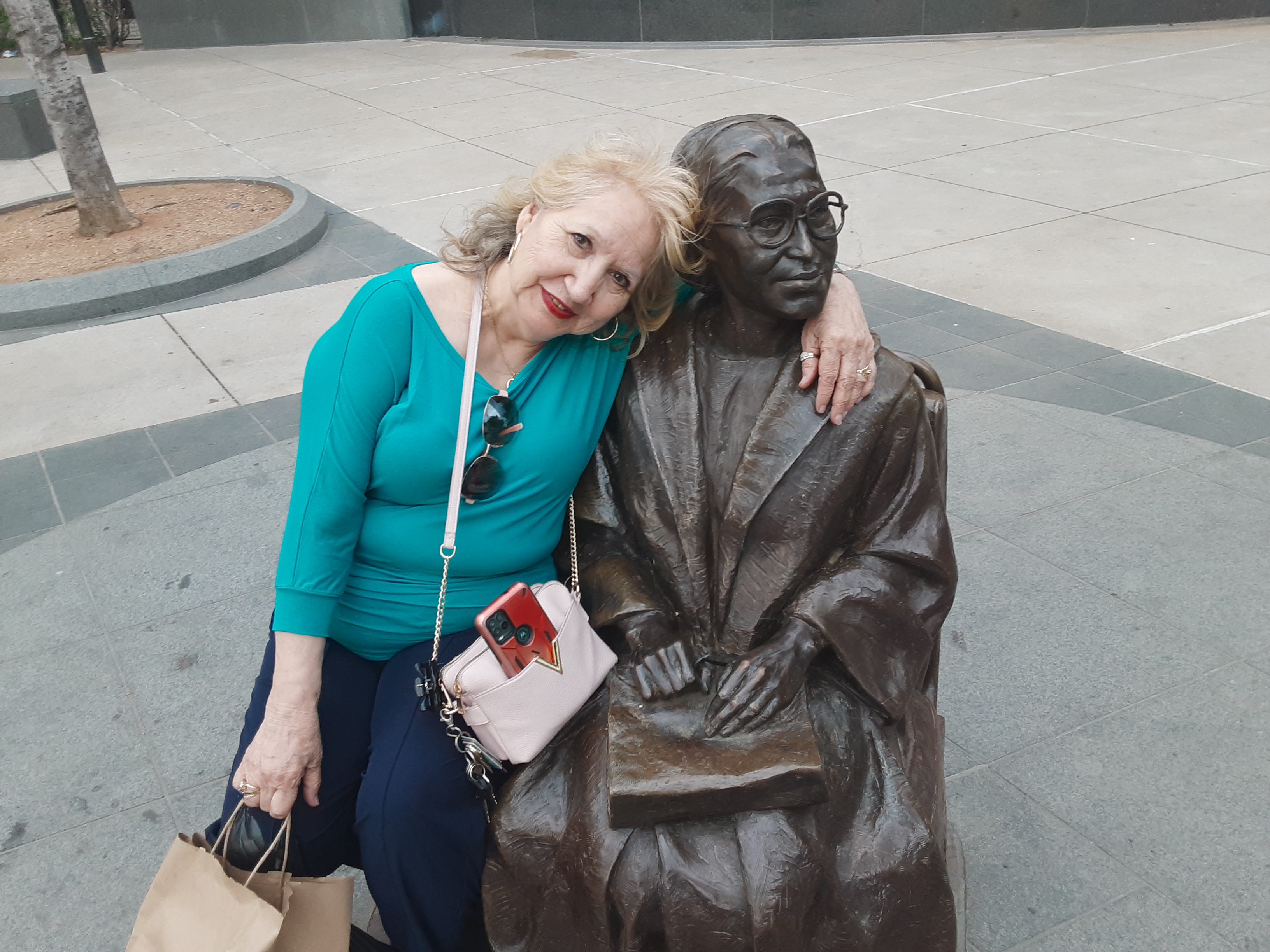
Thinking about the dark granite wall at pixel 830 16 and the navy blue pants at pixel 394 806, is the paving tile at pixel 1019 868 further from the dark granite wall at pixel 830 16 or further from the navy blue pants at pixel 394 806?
the dark granite wall at pixel 830 16

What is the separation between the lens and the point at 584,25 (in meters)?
15.6

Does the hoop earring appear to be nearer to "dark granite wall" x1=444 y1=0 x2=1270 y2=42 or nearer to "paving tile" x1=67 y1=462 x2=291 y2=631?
"paving tile" x1=67 y1=462 x2=291 y2=631

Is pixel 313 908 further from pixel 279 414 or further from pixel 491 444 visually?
pixel 279 414

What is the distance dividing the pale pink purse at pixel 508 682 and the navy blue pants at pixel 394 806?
8cm

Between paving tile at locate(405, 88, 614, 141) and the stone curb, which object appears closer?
the stone curb

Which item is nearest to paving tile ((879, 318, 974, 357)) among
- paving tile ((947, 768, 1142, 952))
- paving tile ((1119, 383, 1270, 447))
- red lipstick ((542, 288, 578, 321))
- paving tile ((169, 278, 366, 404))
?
paving tile ((1119, 383, 1270, 447))

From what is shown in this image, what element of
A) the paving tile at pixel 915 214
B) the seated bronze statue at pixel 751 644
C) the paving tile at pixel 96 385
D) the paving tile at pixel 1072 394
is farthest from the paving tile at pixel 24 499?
the paving tile at pixel 915 214

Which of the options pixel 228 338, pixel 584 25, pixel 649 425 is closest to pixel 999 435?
pixel 649 425

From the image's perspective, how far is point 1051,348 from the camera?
5562mm

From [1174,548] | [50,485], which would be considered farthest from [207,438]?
[1174,548]

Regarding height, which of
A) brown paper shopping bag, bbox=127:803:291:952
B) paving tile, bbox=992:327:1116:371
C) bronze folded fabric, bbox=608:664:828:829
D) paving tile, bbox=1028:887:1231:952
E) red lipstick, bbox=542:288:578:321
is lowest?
paving tile, bbox=992:327:1116:371

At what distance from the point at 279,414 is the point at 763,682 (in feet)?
12.9

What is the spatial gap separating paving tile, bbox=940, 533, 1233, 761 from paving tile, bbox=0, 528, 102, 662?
285cm

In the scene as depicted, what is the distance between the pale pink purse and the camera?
2043 millimetres
